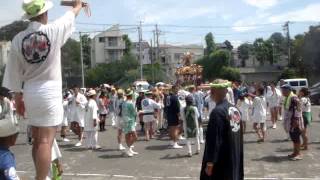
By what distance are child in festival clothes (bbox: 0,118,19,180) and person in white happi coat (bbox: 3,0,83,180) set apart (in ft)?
2.17

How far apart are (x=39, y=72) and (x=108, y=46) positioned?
333 ft

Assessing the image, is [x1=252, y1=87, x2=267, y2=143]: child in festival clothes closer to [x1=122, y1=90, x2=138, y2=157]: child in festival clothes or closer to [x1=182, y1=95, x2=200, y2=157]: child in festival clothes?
Answer: [x1=182, y1=95, x2=200, y2=157]: child in festival clothes

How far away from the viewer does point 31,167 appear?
506 inches

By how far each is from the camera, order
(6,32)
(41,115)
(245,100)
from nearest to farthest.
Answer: (41,115) → (245,100) → (6,32)

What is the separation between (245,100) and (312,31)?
50934 millimetres

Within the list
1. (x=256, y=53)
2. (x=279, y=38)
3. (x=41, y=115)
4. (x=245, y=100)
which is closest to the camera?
(x=41, y=115)

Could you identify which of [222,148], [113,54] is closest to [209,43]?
[113,54]

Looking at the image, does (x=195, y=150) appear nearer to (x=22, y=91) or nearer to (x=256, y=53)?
(x=22, y=91)

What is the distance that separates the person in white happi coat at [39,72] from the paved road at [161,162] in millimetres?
5960

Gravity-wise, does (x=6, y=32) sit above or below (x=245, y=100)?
above

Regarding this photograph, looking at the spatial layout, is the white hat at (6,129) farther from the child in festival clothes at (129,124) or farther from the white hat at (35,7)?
the child in festival clothes at (129,124)

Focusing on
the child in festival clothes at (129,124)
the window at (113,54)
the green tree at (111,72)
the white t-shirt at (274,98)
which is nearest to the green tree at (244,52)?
the window at (113,54)

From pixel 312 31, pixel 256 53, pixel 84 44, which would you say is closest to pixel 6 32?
pixel 84 44

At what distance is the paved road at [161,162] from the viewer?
11398mm
